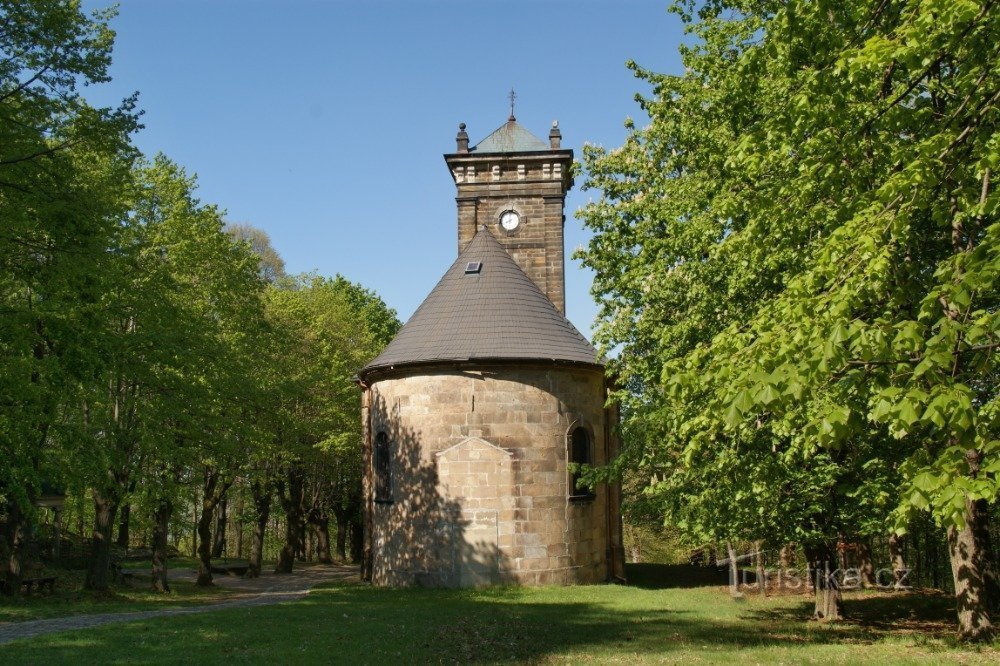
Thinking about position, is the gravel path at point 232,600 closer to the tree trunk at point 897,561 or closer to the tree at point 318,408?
the tree at point 318,408

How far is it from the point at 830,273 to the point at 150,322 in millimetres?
15232

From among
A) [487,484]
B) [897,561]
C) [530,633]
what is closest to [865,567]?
[897,561]

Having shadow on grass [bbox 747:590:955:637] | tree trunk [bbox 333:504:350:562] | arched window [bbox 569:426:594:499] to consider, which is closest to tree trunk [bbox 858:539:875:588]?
shadow on grass [bbox 747:590:955:637]

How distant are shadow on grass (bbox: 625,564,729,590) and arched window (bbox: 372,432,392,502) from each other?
6881mm

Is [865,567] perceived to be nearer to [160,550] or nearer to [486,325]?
[486,325]

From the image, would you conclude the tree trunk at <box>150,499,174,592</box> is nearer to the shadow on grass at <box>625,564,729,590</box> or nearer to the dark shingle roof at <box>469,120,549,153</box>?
the shadow on grass at <box>625,564,729,590</box>

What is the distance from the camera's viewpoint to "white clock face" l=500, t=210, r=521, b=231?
27.7 metres

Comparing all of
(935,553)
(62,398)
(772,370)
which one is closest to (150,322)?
(62,398)

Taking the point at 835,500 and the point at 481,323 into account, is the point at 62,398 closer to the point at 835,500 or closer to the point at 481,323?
the point at 481,323

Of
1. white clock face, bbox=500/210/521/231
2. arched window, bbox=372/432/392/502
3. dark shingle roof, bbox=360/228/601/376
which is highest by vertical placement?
white clock face, bbox=500/210/521/231

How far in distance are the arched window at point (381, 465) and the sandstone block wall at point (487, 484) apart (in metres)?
0.74

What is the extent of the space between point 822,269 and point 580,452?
50.1 ft

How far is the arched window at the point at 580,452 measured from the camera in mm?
20141

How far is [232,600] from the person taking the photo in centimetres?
2081
